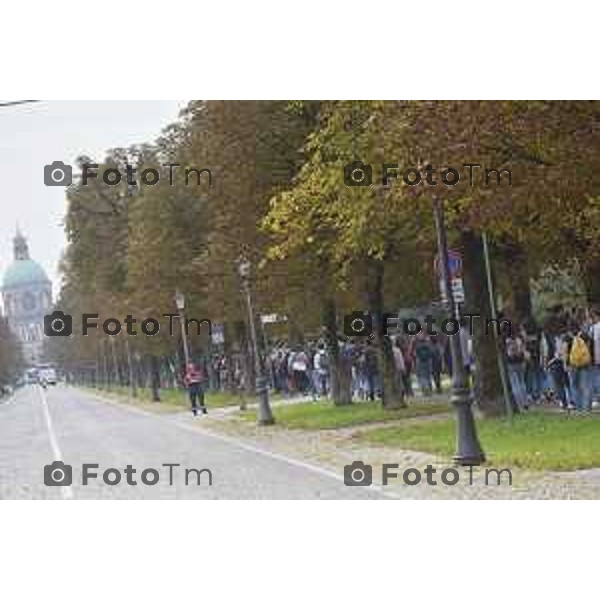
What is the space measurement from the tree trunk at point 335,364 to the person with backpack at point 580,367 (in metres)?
9.71

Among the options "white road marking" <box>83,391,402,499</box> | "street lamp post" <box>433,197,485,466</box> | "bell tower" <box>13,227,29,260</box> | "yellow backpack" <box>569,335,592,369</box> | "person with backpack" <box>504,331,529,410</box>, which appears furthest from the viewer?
"person with backpack" <box>504,331,529,410</box>

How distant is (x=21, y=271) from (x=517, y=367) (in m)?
10.2

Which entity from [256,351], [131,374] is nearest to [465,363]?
[256,351]

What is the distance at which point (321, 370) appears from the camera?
38750 millimetres

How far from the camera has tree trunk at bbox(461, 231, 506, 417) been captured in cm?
2491

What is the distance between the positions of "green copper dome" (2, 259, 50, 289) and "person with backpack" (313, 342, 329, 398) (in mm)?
19333

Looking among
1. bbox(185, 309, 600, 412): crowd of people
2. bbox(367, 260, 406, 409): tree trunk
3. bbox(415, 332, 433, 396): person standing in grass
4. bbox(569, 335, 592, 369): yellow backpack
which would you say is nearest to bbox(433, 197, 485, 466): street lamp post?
bbox(185, 309, 600, 412): crowd of people

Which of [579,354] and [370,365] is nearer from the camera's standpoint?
[579,354]

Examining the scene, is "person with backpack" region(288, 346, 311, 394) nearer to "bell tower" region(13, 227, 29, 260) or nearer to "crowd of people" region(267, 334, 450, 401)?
"crowd of people" region(267, 334, 450, 401)

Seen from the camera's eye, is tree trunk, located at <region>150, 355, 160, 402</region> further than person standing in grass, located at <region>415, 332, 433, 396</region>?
Yes

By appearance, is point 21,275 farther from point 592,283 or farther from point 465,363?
point 592,283

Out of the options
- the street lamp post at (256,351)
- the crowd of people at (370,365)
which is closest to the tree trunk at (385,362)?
the crowd of people at (370,365)

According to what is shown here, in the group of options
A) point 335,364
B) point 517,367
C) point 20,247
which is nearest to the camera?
point 20,247
